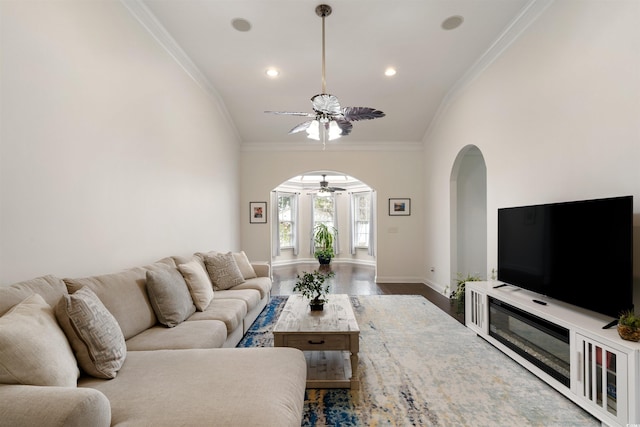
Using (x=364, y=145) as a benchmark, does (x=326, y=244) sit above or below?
below

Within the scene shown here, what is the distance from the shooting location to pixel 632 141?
7.13 feet

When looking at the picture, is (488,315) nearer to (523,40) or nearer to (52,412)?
(523,40)

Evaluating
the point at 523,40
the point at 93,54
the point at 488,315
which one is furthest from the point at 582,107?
the point at 93,54

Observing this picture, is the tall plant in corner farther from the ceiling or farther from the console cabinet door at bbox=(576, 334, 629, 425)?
the console cabinet door at bbox=(576, 334, 629, 425)

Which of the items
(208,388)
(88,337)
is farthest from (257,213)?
(208,388)

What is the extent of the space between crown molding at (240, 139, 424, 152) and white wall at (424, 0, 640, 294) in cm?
208

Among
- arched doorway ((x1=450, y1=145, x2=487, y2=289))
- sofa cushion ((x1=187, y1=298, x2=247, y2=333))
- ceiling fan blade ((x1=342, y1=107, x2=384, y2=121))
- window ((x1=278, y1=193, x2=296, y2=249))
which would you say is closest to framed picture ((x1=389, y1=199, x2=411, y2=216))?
arched doorway ((x1=450, y1=145, x2=487, y2=289))

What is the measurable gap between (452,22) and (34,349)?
4322 millimetres

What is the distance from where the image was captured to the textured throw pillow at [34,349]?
1229 millimetres

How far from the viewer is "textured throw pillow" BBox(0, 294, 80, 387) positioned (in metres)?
1.23

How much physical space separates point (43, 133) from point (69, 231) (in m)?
0.69

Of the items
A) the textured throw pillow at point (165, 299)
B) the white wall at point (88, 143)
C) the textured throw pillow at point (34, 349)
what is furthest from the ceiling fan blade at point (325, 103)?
the textured throw pillow at point (34, 349)

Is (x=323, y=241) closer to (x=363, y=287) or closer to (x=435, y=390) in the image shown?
(x=363, y=287)

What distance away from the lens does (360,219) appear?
385 inches
